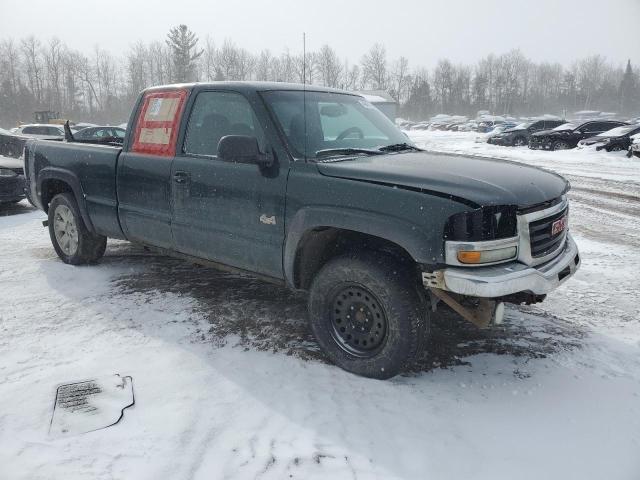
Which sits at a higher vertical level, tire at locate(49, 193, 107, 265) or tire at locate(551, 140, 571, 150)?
tire at locate(551, 140, 571, 150)

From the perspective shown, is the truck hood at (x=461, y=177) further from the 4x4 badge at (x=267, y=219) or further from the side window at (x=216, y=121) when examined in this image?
the side window at (x=216, y=121)

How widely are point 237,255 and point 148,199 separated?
3.82 ft

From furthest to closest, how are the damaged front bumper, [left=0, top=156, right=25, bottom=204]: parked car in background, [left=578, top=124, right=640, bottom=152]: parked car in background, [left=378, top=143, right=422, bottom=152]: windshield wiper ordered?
1. [left=578, top=124, right=640, bottom=152]: parked car in background
2. [left=0, top=156, right=25, bottom=204]: parked car in background
3. [left=378, top=143, right=422, bottom=152]: windshield wiper
4. the damaged front bumper

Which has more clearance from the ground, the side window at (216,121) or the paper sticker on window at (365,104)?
the paper sticker on window at (365,104)

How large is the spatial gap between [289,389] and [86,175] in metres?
3.33

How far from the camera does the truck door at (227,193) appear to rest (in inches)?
143

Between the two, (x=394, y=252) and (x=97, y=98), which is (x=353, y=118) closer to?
(x=394, y=252)

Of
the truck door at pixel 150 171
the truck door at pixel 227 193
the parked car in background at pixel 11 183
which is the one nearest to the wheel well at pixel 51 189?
the truck door at pixel 150 171

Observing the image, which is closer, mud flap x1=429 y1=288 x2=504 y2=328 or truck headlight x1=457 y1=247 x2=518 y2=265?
truck headlight x1=457 y1=247 x2=518 y2=265

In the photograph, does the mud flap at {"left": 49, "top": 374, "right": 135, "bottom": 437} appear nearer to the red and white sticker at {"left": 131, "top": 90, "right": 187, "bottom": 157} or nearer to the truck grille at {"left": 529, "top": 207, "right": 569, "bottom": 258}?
the red and white sticker at {"left": 131, "top": 90, "right": 187, "bottom": 157}

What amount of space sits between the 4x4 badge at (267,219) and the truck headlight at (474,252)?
51.8 inches

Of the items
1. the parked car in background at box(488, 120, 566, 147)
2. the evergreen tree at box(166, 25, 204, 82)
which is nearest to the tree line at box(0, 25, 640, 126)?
the evergreen tree at box(166, 25, 204, 82)

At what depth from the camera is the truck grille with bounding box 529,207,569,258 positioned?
307cm

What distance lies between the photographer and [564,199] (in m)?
3.59
